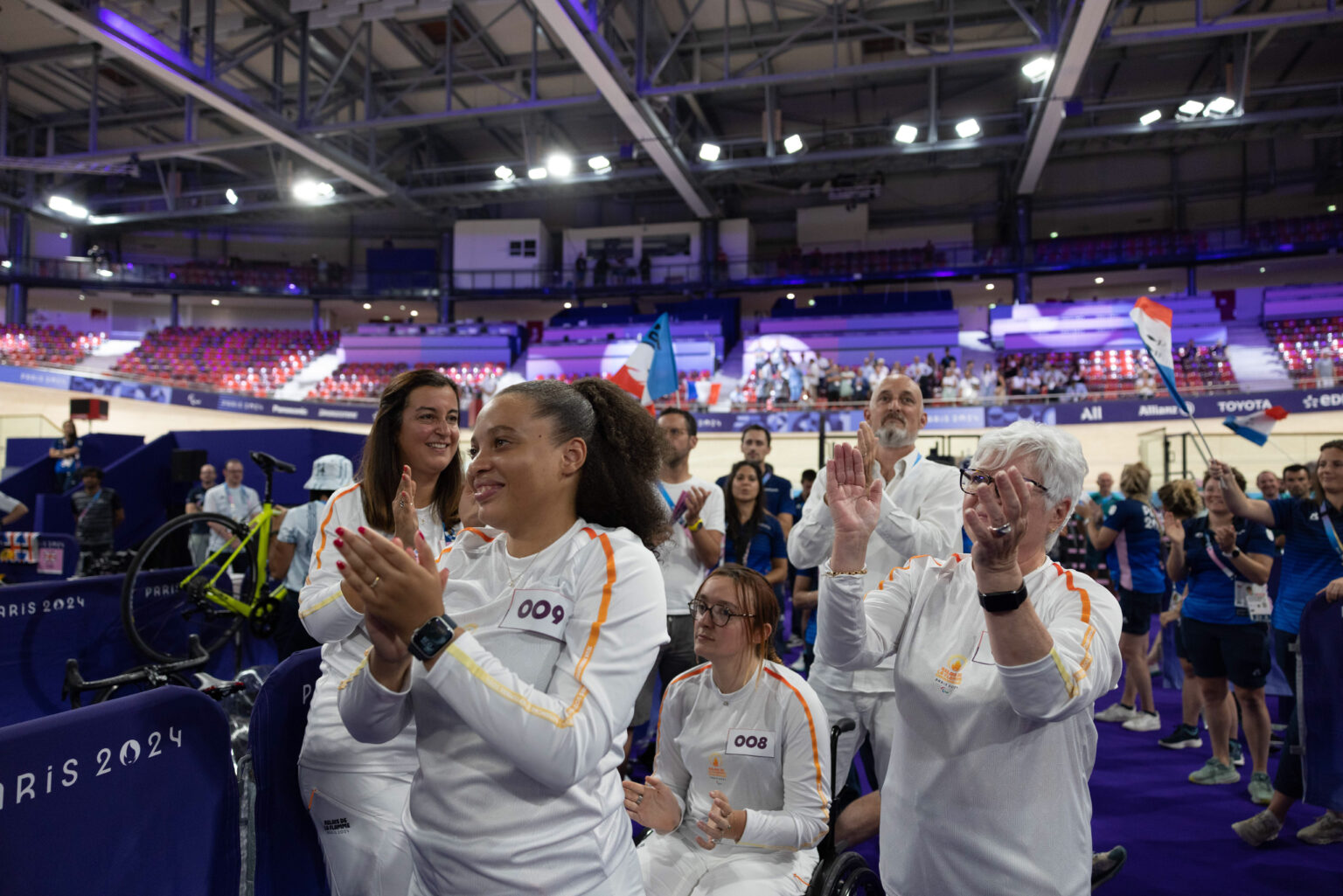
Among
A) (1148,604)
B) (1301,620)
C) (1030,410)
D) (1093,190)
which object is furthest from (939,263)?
(1301,620)

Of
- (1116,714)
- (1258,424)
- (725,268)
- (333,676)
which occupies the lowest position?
(1116,714)

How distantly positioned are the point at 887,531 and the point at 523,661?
182 cm

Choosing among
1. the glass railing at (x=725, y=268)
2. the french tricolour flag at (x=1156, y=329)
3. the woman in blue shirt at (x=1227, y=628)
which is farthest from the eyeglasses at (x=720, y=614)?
the glass railing at (x=725, y=268)

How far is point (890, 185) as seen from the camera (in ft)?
87.6

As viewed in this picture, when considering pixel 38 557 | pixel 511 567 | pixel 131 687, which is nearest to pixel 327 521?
pixel 511 567

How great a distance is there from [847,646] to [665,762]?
940 mm

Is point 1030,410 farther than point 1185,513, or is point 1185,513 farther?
point 1030,410

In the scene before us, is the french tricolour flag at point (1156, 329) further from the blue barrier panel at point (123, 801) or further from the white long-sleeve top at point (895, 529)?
the blue barrier panel at point (123, 801)

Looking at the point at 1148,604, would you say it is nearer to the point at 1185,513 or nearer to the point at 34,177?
the point at 1185,513

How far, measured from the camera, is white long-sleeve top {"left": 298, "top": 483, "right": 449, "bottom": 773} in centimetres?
174

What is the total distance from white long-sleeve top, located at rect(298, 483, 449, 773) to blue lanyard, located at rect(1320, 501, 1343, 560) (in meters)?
4.39

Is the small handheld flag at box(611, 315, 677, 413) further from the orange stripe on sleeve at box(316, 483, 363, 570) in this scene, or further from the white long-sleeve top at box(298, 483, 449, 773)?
the white long-sleeve top at box(298, 483, 449, 773)

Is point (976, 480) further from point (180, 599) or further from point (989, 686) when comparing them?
point (180, 599)

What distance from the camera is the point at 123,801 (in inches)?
60.5
